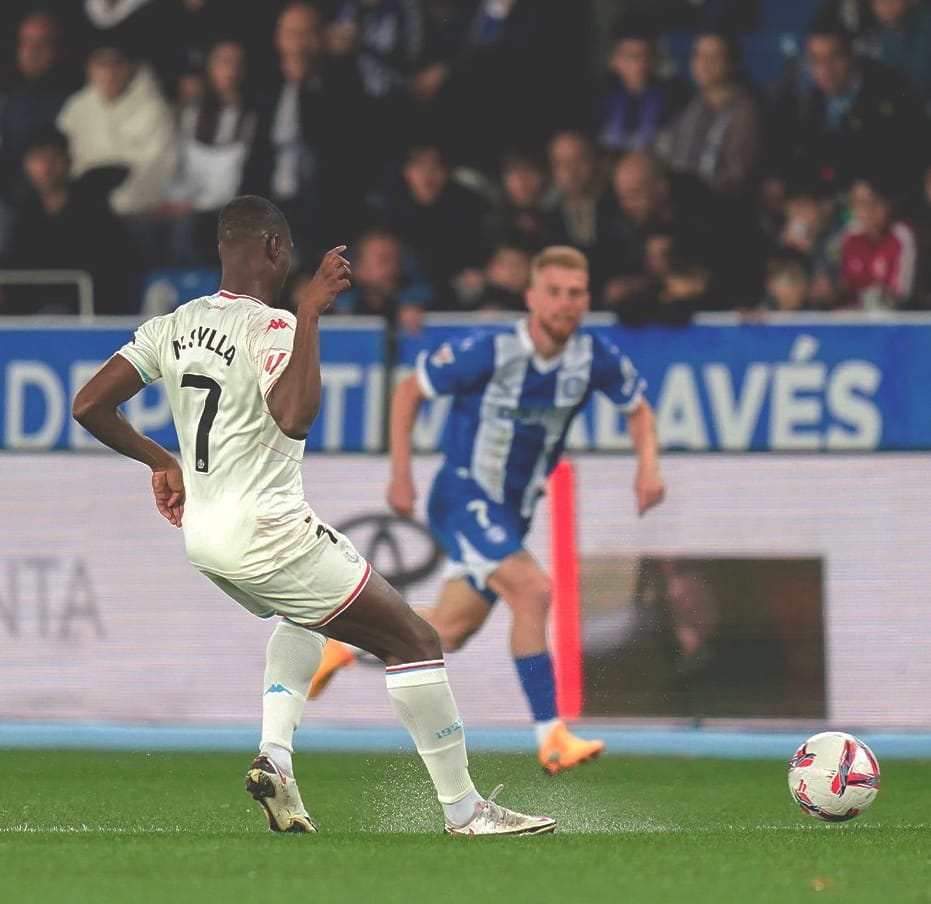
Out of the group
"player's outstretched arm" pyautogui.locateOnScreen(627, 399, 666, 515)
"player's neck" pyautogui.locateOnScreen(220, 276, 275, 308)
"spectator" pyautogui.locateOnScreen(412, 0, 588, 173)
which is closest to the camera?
"player's neck" pyautogui.locateOnScreen(220, 276, 275, 308)

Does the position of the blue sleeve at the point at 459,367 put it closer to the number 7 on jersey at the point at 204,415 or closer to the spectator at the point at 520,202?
the number 7 on jersey at the point at 204,415

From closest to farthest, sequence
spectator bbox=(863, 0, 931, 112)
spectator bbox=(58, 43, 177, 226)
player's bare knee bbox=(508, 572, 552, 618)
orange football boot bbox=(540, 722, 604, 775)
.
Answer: orange football boot bbox=(540, 722, 604, 775)
player's bare knee bbox=(508, 572, 552, 618)
spectator bbox=(863, 0, 931, 112)
spectator bbox=(58, 43, 177, 226)

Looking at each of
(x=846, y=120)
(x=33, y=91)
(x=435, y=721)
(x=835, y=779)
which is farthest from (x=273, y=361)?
(x=33, y=91)

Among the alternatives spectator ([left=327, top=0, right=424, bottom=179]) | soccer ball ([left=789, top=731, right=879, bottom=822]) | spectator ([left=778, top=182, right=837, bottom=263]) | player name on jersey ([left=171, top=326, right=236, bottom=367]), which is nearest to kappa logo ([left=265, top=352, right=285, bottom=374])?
player name on jersey ([left=171, top=326, right=236, bottom=367])

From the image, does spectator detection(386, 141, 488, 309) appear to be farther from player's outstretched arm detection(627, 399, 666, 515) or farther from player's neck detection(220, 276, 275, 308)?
player's neck detection(220, 276, 275, 308)

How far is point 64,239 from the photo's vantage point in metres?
12.9

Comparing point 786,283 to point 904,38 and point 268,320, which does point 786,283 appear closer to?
point 904,38

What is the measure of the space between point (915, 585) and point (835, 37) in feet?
13.8

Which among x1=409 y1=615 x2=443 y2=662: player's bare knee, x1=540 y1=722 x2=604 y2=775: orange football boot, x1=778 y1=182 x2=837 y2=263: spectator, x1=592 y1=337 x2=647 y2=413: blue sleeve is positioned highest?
x1=778 y1=182 x2=837 y2=263: spectator

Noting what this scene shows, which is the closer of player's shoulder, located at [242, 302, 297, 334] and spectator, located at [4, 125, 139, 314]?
player's shoulder, located at [242, 302, 297, 334]

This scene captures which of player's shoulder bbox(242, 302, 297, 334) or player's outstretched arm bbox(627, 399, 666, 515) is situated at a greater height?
player's shoulder bbox(242, 302, 297, 334)

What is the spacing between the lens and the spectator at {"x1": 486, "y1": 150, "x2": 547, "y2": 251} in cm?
1216

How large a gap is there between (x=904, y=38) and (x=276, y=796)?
8.43 m

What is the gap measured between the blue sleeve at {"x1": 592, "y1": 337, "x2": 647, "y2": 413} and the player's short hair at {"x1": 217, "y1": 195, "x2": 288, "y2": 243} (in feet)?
9.85
